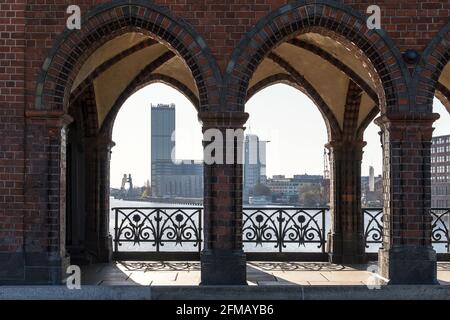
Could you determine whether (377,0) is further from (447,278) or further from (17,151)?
(17,151)

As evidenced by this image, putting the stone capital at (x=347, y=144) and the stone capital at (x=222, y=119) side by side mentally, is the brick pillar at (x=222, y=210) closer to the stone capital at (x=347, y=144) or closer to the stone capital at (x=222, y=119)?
the stone capital at (x=222, y=119)

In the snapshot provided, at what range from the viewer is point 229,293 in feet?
27.1

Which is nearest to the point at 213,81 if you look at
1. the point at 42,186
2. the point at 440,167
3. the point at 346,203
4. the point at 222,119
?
the point at 222,119

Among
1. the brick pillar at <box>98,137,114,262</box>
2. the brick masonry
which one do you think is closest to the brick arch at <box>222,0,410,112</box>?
the brick masonry

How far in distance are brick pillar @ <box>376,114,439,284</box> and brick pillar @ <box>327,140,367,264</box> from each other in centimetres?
279

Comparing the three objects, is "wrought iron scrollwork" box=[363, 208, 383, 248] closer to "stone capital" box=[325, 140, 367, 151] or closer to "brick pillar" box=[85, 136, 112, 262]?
"stone capital" box=[325, 140, 367, 151]

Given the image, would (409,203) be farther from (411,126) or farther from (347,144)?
(347,144)

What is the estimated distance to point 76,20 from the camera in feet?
28.3

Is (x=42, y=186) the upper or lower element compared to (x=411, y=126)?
lower

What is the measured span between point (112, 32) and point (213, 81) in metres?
1.61

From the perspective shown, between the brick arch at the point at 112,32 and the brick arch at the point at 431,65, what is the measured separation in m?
2.87

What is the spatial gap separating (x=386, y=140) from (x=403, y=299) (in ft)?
7.50
